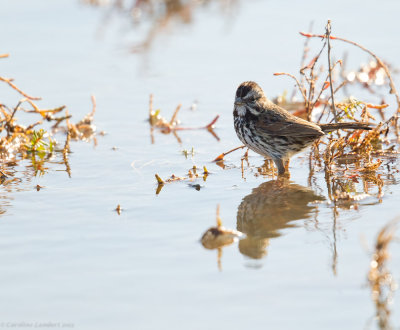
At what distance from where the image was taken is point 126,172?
7410 mm

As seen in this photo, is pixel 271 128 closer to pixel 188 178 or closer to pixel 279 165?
pixel 279 165

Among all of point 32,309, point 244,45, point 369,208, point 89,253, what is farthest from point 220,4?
point 32,309

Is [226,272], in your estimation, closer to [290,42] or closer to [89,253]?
[89,253]

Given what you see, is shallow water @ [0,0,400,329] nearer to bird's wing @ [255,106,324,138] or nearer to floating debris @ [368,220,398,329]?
floating debris @ [368,220,398,329]

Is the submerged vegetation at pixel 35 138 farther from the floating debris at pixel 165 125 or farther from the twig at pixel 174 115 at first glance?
the twig at pixel 174 115

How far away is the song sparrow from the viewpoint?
7461 millimetres

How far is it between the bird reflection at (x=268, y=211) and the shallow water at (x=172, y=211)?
0.02 m

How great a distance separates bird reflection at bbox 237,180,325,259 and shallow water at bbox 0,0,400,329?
19 mm

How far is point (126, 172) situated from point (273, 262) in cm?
275

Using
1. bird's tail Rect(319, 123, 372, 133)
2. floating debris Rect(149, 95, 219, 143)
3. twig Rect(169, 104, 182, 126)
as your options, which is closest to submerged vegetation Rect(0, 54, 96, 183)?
floating debris Rect(149, 95, 219, 143)

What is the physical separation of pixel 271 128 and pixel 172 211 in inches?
72.1

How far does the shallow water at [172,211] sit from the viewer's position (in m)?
4.44

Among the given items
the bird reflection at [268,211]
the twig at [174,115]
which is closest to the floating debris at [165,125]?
the twig at [174,115]

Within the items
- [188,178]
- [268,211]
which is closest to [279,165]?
[188,178]
